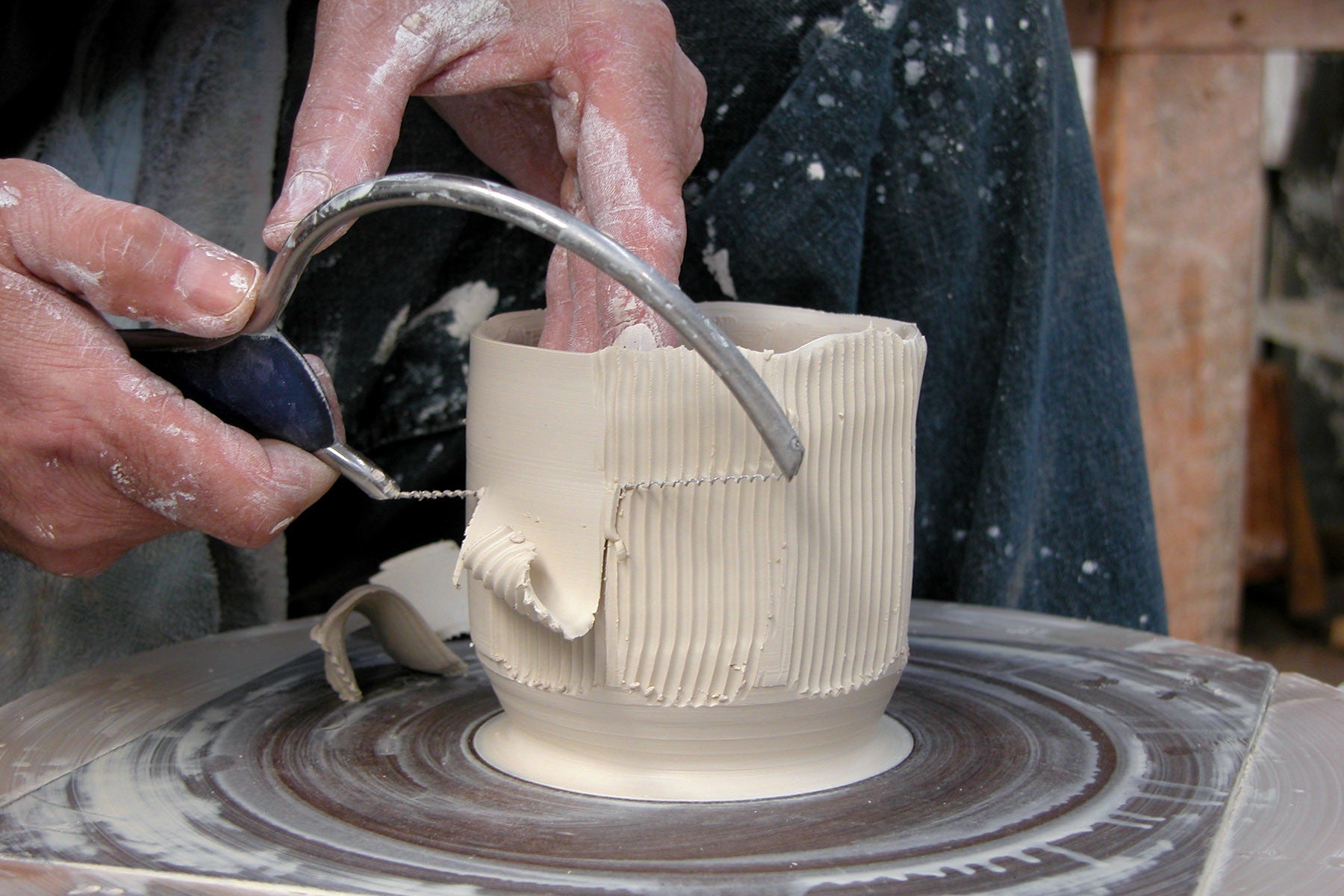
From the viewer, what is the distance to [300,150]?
0.88 m

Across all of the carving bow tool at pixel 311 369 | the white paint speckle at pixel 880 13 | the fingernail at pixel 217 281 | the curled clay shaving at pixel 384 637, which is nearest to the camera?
the carving bow tool at pixel 311 369

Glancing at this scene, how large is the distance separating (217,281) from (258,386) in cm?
7

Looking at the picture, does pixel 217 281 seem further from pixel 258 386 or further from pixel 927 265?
pixel 927 265

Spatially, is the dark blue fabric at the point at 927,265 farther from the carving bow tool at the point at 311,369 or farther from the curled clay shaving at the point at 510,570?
the curled clay shaving at the point at 510,570

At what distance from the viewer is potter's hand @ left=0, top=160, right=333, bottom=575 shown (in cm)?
83

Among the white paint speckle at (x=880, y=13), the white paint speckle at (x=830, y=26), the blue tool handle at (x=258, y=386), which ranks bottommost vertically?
the blue tool handle at (x=258, y=386)

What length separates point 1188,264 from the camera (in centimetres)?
213

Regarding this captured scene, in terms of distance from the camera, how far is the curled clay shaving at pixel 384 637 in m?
0.94

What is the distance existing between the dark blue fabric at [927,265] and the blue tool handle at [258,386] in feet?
1.68

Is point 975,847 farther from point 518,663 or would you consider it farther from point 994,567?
point 994,567

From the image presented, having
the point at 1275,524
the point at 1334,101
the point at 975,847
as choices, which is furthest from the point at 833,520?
the point at 1334,101

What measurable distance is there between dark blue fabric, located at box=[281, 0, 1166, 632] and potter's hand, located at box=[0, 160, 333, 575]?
0.51 metres

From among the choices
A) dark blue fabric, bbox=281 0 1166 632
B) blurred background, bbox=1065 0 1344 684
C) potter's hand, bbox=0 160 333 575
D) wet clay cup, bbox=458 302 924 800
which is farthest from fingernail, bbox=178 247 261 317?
blurred background, bbox=1065 0 1344 684

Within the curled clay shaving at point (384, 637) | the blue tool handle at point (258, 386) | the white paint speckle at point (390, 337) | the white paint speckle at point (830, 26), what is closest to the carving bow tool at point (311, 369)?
the blue tool handle at point (258, 386)
